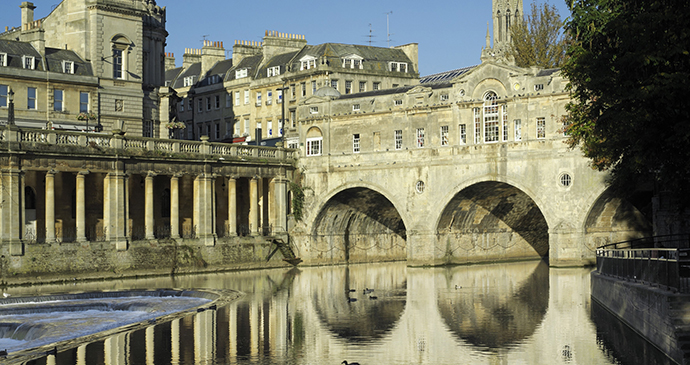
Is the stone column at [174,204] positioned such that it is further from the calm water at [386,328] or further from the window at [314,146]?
the window at [314,146]

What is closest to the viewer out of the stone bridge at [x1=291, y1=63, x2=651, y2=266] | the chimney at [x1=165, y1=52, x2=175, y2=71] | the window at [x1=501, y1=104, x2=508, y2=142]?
the stone bridge at [x1=291, y1=63, x2=651, y2=266]

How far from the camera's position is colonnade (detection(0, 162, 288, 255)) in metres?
48.5

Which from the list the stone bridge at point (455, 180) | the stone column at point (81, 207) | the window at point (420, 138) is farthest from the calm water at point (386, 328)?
the window at point (420, 138)

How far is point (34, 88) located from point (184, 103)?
3815 cm

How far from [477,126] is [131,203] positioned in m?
22.2

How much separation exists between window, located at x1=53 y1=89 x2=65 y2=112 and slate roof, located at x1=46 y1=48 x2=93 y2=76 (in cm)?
156

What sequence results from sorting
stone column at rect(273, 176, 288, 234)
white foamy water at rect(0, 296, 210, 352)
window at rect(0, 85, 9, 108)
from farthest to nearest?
stone column at rect(273, 176, 288, 234) < window at rect(0, 85, 9, 108) < white foamy water at rect(0, 296, 210, 352)

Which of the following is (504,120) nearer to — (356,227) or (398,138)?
(398,138)

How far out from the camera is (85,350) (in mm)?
26594

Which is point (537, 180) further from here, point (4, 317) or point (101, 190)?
point (4, 317)

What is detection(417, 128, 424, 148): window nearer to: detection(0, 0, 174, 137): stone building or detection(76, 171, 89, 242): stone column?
detection(76, 171, 89, 242): stone column

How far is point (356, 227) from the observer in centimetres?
6688

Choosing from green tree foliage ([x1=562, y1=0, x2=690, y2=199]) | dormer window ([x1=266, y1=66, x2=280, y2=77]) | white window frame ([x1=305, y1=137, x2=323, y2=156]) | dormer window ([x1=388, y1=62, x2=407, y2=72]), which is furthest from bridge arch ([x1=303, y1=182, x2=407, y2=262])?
green tree foliage ([x1=562, y1=0, x2=690, y2=199])

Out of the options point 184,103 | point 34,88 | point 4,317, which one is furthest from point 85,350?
point 184,103
